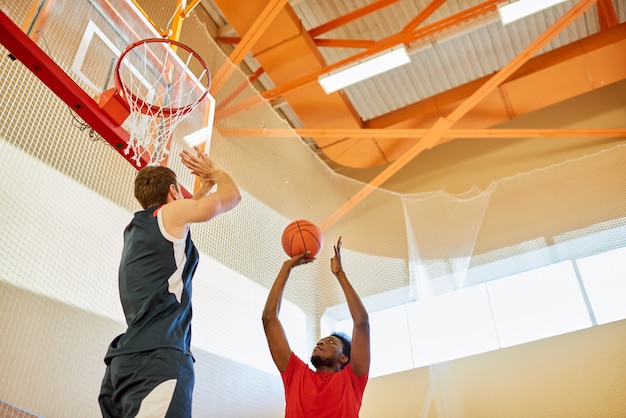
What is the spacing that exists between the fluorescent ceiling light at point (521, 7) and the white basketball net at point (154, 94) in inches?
151

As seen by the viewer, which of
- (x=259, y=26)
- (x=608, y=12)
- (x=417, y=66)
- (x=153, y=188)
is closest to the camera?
(x=153, y=188)

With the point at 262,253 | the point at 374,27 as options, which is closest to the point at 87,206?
the point at 262,253

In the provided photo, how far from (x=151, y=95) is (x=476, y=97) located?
4.51 meters

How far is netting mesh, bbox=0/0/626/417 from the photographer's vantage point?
4.68 metres

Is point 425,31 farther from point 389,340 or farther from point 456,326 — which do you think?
point 389,340

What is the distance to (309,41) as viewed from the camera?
7.86 metres

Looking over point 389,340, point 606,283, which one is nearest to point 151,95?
point 389,340

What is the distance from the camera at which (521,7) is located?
22.7 feet

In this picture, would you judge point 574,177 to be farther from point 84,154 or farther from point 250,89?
point 84,154

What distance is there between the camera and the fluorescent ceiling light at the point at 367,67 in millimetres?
7352

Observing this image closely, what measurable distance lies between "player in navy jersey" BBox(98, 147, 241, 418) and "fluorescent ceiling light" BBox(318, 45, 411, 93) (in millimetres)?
4473

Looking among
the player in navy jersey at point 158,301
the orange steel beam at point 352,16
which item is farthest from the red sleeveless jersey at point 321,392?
the orange steel beam at point 352,16

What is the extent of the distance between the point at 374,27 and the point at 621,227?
179 inches

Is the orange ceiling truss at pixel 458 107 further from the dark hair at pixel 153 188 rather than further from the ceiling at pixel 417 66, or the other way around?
the dark hair at pixel 153 188
